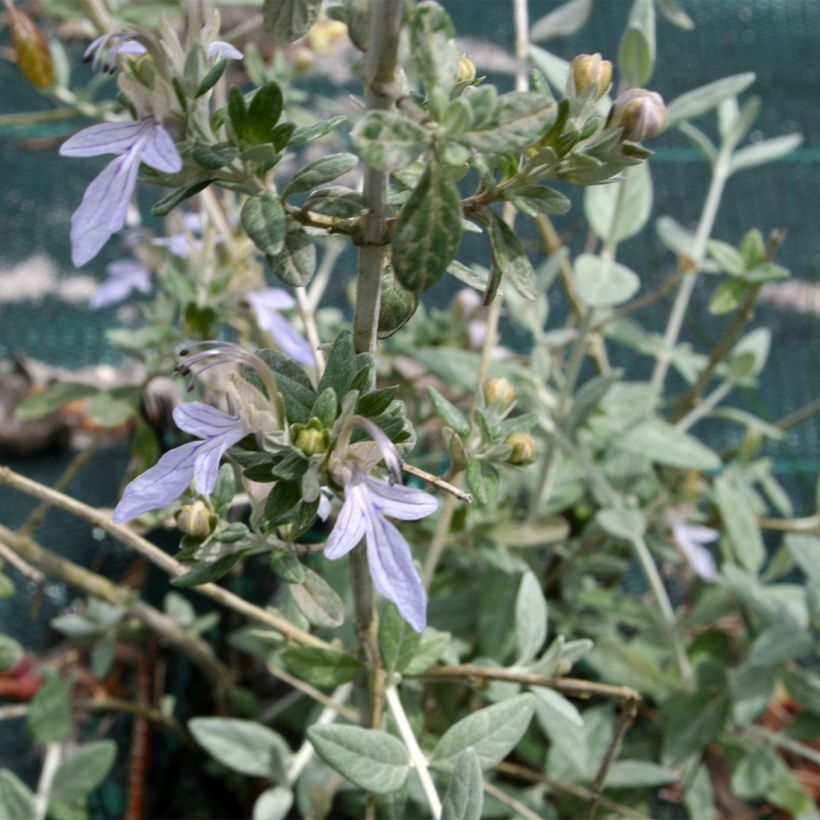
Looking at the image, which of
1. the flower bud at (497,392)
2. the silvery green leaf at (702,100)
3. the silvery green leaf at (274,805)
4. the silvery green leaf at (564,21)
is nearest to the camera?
the flower bud at (497,392)

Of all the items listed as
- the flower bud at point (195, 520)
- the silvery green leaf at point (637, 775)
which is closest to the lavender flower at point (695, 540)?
the silvery green leaf at point (637, 775)

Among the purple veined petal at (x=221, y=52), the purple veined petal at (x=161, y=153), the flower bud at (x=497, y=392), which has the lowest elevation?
the flower bud at (x=497, y=392)

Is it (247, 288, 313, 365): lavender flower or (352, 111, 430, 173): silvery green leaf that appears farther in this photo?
(247, 288, 313, 365): lavender flower

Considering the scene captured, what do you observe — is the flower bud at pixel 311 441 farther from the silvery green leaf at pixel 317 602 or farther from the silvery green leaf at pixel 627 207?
the silvery green leaf at pixel 627 207

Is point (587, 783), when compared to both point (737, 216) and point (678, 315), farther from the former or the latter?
point (737, 216)

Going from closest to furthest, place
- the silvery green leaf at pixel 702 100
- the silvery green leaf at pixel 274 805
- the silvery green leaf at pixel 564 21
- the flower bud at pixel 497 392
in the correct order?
the flower bud at pixel 497 392 < the silvery green leaf at pixel 274 805 < the silvery green leaf at pixel 702 100 < the silvery green leaf at pixel 564 21

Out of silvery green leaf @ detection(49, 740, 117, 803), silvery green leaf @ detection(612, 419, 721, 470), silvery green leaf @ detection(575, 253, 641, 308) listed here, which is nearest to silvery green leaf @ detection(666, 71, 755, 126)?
silvery green leaf @ detection(575, 253, 641, 308)

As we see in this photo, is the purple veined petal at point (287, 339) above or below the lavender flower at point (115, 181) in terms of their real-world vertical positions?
below

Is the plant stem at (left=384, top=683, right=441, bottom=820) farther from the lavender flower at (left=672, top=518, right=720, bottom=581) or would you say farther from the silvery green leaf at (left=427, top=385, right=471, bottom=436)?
the lavender flower at (left=672, top=518, right=720, bottom=581)
